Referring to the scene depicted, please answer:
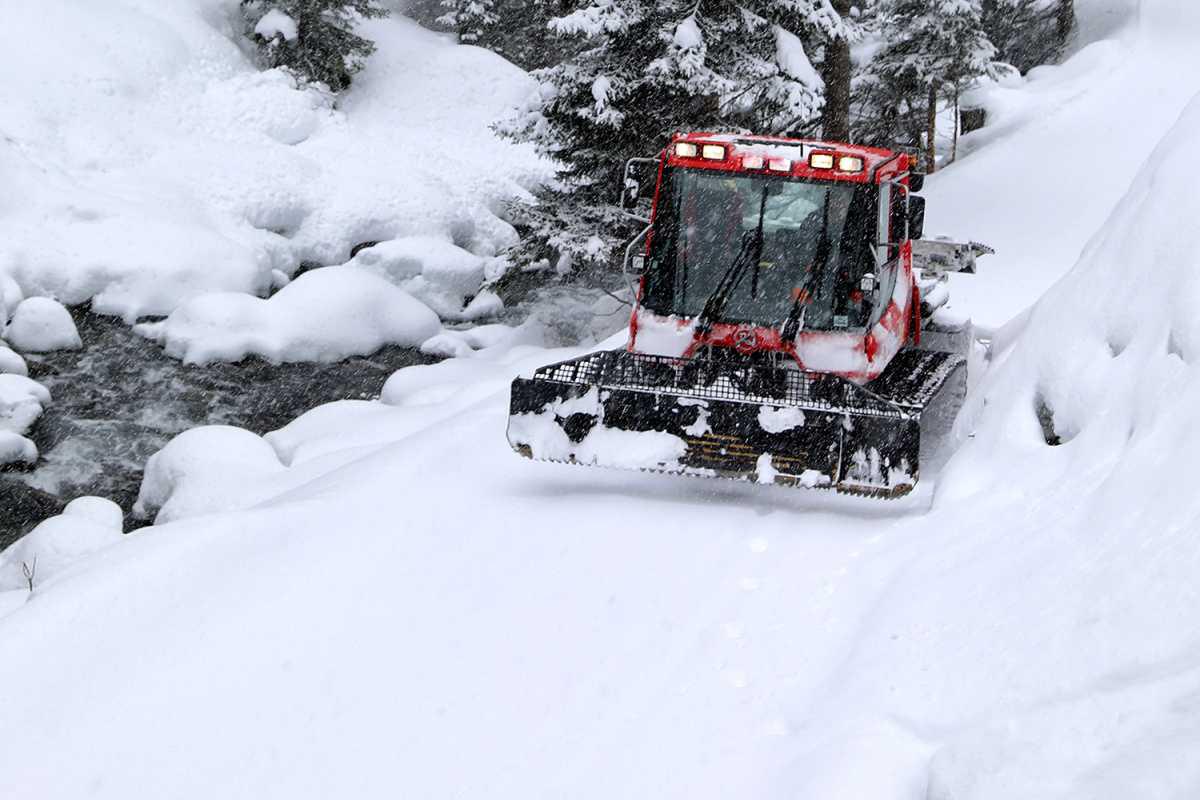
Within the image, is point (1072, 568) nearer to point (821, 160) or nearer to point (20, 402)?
point (821, 160)

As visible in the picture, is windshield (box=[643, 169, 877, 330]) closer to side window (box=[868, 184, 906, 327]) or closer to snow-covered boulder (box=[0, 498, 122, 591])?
side window (box=[868, 184, 906, 327])

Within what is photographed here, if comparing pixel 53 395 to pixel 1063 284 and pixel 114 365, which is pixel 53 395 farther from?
pixel 1063 284

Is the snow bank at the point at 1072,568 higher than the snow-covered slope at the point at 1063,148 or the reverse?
higher

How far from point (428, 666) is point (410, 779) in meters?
0.83

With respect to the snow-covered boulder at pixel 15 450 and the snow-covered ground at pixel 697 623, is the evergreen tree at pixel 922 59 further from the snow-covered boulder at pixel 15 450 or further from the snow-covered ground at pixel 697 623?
the snow-covered boulder at pixel 15 450

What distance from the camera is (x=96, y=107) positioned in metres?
21.3

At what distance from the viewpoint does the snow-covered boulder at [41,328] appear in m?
16.0

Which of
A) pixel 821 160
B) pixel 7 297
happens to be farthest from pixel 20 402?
pixel 821 160

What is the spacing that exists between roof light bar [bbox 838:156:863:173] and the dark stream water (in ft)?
27.4

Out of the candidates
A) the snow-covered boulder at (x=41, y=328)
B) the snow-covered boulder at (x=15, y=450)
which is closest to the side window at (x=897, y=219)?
the snow-covered boulder at (x=15, y=450)

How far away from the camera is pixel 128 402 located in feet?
49.8

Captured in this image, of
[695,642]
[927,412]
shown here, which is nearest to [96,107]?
[927,412]

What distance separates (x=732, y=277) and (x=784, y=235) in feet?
1.47

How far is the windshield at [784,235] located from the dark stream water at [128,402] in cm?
739
